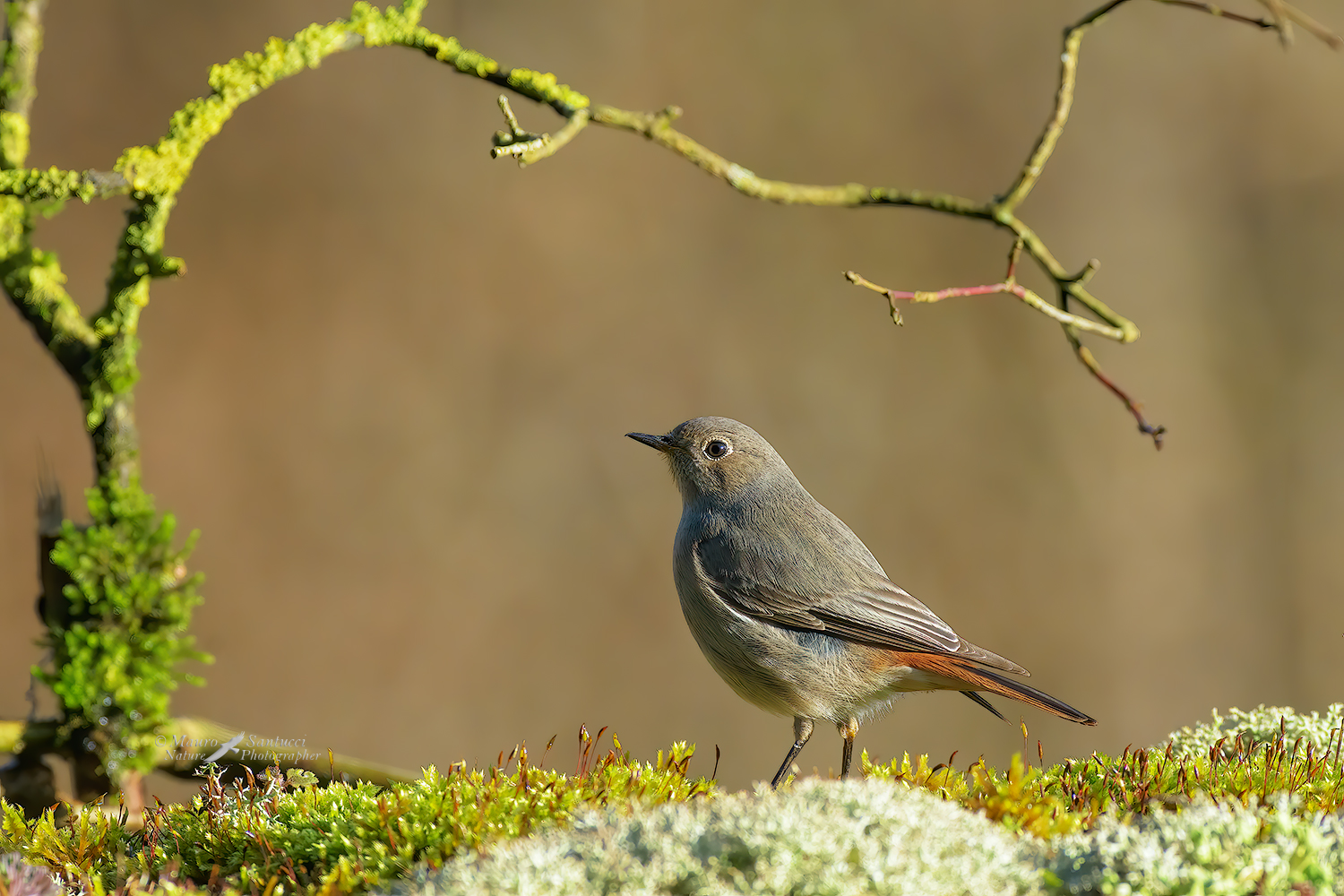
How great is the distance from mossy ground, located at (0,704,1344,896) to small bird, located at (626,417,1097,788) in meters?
0.27

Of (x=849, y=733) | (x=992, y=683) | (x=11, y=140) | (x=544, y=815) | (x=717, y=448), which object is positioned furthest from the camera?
(x=717, y=448)

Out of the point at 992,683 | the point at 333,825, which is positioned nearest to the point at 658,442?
the point at 992,683

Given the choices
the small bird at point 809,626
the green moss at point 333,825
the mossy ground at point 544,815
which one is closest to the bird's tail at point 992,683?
the small bird at point 809,626

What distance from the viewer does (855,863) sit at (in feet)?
4.59

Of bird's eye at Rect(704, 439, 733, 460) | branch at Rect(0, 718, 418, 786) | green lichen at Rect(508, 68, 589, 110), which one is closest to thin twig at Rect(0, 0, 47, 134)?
green lichen at Rect(508, 68, 589, 110)

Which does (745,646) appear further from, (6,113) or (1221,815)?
(6,113)

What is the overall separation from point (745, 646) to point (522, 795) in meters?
0.73

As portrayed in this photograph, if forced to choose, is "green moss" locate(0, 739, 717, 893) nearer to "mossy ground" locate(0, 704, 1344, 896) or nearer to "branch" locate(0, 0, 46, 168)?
"mossy ground" locate(0, 704, 1344, 896)

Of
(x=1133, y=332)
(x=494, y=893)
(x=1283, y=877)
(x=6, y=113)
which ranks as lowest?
(x=494, y=893)

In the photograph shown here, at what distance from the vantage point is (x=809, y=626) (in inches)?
96.0

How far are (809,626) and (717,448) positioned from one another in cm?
58

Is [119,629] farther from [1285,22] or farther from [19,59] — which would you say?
[1285,22]

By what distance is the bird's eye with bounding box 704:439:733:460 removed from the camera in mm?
2762

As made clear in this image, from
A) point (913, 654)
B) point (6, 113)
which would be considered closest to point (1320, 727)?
point (913, 654)
